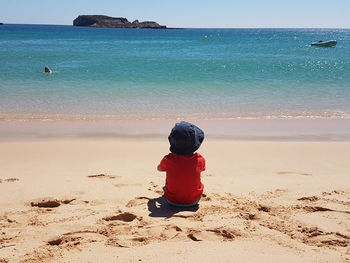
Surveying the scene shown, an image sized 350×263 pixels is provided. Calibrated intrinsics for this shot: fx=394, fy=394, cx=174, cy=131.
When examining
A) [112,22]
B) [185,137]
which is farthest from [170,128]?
[112,22]

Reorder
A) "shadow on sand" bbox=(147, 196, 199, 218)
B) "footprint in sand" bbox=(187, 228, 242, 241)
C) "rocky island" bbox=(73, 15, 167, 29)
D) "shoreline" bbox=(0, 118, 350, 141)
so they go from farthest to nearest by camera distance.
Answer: "rocky island" bbox=(73, 15, 167, 29)
"shoreline" bbox=(0, 118, 350, 141)
"shadow on sand" bbox=(147, 196, 199, 218)
"footprint in sand" bbox=(187, 228, 242, 241)

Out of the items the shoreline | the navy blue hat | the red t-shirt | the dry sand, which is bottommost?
the dry sand

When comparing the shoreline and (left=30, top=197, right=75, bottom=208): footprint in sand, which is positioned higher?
the shoreline

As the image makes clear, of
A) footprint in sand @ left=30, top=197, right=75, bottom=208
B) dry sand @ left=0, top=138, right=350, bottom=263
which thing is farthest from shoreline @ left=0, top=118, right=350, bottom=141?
footprint in sand @ left=30, top=197, right=75, bottom=208

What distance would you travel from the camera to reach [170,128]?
8758mm

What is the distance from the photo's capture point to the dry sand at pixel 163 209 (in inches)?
125

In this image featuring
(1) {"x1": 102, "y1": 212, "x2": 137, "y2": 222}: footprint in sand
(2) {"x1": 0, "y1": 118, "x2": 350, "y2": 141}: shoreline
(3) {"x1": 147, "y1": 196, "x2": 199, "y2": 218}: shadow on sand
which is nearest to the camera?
(1) {"x1": 102, "y1": 212, "x2": 137, "y2": 222}: footprint in sand

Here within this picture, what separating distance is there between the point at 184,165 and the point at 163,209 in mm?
528

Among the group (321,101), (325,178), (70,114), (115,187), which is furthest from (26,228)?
(321,101)

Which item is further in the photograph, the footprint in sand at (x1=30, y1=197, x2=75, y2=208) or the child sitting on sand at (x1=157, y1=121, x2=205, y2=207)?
the footprint in sand at (x1=30, y1=197, x2=75, y2=208)

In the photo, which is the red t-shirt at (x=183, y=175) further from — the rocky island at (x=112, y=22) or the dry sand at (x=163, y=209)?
the rocky island at (x=112, y=22)

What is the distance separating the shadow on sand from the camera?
13.2ft

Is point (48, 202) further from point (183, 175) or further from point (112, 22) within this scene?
point (112, 22)

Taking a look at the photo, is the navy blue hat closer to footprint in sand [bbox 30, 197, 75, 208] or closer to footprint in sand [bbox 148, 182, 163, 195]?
footprint in sand [bbox 148, 182, 163, 195]
